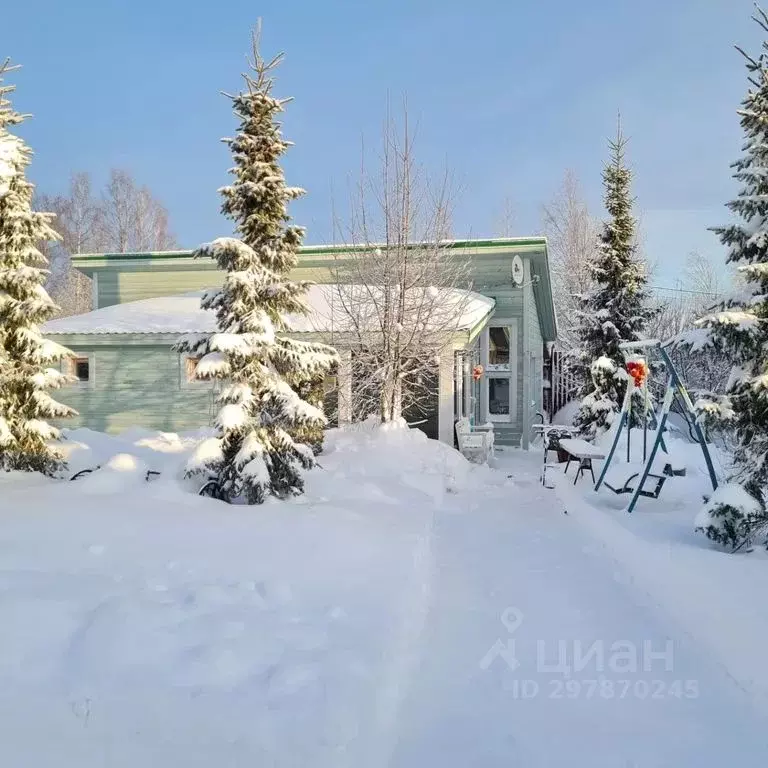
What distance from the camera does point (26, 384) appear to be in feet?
31.0

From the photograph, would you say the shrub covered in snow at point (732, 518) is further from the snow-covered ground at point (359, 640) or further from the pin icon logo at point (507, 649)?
the pin icon logo at point (507, 649)

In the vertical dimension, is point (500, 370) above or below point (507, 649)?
above

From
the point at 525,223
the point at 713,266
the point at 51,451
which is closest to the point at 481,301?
the point at 51,451

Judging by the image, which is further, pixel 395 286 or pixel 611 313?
pixel 611 313

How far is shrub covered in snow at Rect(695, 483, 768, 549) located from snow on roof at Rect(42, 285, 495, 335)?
27.1ft

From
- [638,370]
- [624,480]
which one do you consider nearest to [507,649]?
[624,480]

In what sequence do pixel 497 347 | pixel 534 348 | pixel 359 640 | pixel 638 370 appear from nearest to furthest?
pixel 359 640 < pixel 638 370 < pixel 497 347 < pixel 534 348

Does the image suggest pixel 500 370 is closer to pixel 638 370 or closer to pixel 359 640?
pixel 638 370

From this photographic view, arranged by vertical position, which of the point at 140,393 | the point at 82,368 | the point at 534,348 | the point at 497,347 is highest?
the point at 534,348

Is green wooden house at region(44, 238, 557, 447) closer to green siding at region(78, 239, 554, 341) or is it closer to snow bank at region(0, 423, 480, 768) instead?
green siding at region(78, 239, 554, 341)

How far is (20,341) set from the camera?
30.9ft

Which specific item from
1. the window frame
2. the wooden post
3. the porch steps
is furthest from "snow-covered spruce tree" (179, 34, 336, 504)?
the porch steps

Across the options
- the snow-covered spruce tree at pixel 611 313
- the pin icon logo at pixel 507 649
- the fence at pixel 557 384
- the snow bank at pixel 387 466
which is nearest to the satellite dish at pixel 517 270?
the snow-covered spruce tree at pixel 611 313

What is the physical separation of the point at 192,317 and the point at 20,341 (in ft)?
24.8
